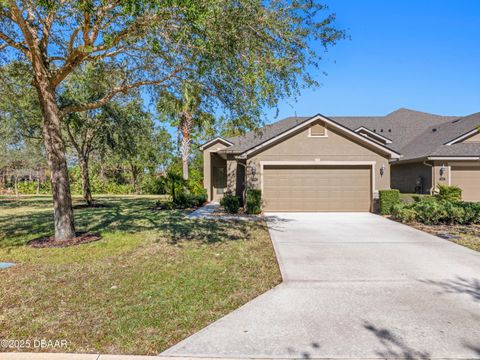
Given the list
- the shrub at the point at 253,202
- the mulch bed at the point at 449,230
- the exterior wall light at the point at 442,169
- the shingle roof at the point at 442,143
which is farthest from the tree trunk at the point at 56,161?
the exterior wall light at the point at 442,169

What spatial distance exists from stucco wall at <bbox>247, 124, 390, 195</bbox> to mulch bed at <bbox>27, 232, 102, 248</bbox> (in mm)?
7657

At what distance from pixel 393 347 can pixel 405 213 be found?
28.6 feet

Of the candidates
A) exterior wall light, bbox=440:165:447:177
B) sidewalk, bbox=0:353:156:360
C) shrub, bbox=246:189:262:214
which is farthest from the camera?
exterior wall light, bbox=440:165:447:177

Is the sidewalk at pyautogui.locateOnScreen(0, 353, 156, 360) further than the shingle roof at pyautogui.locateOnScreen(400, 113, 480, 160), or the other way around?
the shingle roof at pyautogui.locateOnScreen(400, 113, 480, 160)

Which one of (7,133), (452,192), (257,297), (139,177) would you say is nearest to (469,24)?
(452,192)

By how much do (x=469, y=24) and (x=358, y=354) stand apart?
1450cm

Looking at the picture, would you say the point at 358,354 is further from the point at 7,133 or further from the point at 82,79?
the point at 7,133

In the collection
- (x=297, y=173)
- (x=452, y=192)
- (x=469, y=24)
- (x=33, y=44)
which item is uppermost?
(x=469, y=24)

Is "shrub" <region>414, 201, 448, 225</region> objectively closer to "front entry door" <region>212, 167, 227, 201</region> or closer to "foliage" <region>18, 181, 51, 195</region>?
"front entry door" <region>212, 167, 227, 201</region>

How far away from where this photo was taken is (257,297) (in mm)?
4258

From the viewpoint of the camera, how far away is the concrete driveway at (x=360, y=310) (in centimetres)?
302

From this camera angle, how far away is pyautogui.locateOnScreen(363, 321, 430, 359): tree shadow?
2920 mm

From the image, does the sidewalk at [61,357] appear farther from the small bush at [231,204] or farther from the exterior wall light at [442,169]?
the exterior wall light at [442,169]

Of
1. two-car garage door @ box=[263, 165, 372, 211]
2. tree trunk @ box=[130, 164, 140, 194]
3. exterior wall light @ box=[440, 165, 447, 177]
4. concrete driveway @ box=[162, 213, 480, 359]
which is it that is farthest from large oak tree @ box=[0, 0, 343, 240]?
tree trunk @ box=[130, 164, 140, 194]
